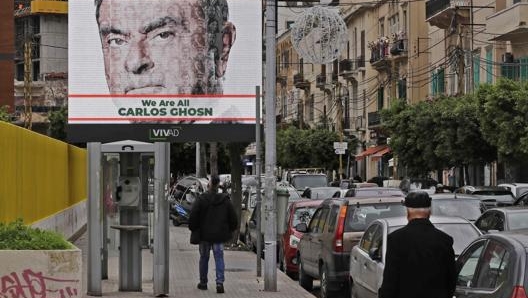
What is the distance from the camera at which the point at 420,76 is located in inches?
2249

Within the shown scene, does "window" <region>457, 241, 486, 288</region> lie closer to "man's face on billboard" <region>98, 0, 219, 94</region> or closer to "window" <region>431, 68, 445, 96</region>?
"man's face on billboard" <region>98, 0, 219, 94</region>

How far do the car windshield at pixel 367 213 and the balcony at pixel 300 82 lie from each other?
68210 mm

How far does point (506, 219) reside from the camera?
16.9 metres

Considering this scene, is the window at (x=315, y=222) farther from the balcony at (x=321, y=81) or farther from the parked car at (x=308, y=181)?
the balcony at (x=321, y=81)

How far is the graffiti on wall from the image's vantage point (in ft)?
33.7

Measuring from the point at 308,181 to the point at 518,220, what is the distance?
29.8 metres

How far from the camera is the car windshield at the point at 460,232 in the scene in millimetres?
13234

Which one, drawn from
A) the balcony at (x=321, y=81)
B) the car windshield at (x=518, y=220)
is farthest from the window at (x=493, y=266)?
the balcony at (x=321, y=81)

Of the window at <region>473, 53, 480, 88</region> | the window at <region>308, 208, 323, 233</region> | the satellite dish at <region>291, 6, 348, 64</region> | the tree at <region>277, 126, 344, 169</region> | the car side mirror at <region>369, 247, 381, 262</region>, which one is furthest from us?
the tree at <region>277, 126, 344, 169</region>

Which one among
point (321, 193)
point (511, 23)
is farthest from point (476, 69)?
point (321, 193)

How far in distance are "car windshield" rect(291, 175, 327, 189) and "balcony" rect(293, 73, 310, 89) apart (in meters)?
37.2

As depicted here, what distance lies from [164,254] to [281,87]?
82866 mm

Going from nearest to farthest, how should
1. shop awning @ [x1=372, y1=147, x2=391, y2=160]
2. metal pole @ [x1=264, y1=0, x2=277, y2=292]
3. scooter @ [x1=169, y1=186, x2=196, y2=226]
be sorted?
1. metal pole @ [x1=264, y1=0, x2=277, y2=292]
2. scooter @ [x1=169, y1=186, x2=196, y2=226]
3. shop awning @ [x1=372, y1=147, x2=391, y2=160]

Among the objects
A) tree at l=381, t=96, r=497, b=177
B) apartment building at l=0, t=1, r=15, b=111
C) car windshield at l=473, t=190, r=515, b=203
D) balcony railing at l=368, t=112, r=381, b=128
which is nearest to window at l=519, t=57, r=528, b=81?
tree at l=381, t=96, r=497, b=177
